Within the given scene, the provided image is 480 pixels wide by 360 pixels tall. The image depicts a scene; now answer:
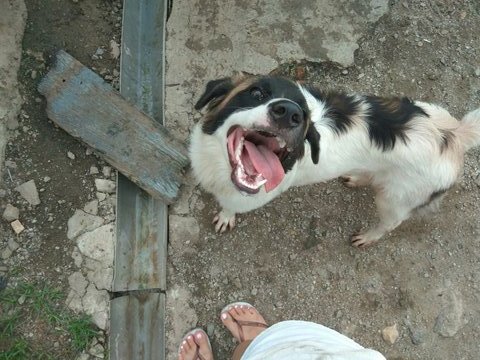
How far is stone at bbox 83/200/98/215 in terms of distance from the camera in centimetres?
372

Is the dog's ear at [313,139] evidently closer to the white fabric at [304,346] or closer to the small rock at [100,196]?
the white fabric at [304,346]

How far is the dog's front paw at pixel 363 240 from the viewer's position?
13.1 feet

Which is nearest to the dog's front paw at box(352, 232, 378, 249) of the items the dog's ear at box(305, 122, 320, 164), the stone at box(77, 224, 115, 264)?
the dog's ear at box(305, 122, 320, 164)

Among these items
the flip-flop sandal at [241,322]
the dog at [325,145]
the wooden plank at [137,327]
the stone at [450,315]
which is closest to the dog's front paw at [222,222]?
the dog at [325,145]

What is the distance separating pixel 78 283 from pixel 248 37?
2.67 meters

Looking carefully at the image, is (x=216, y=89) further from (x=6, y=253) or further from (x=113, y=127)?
(x=6, y=253)

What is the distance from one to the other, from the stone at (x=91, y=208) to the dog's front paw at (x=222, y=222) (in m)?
0.99

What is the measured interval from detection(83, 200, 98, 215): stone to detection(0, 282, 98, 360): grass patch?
0.67 metres

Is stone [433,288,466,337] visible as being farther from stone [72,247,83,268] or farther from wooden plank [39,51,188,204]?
stone [72,247,83,268]

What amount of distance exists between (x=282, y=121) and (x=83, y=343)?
233cm

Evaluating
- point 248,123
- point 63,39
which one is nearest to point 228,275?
point 248,123

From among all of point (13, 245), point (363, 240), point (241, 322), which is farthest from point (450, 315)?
point (13, 245)

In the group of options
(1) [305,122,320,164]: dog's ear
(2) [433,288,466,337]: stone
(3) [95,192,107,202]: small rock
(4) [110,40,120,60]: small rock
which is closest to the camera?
(1) [305,122,320,164]: dog's ear

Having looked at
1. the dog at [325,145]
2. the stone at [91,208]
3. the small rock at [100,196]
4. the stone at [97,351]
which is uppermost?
the dog at [325,145]
